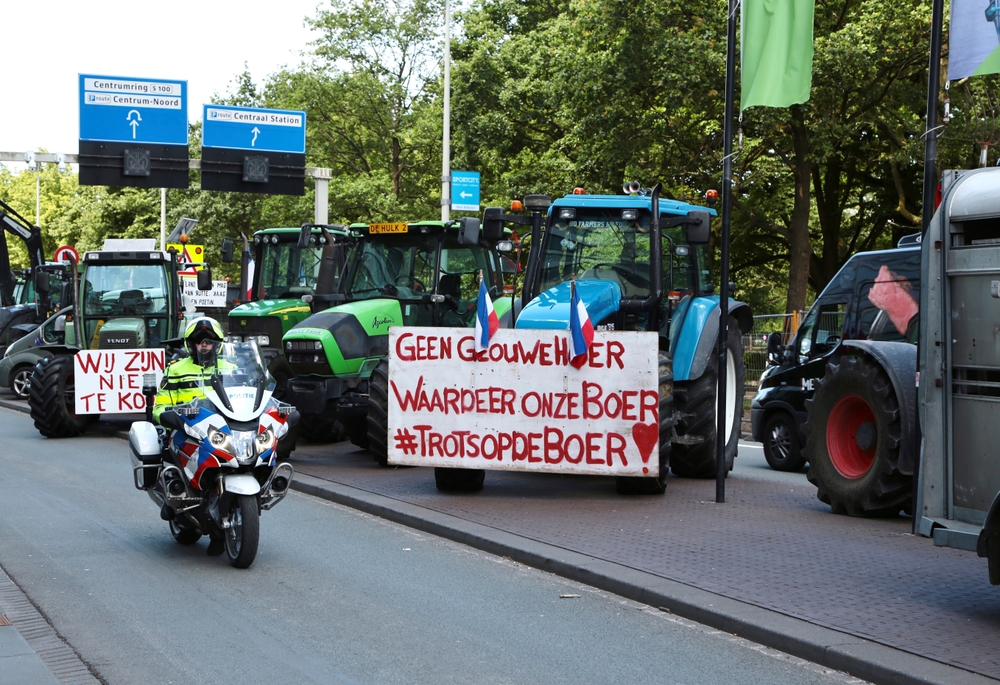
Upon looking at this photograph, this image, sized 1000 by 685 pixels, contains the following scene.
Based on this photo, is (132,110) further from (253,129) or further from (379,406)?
(379,406)

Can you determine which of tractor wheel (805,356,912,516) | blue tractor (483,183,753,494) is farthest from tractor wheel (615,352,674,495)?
tractor wheel (805,356,912,516)

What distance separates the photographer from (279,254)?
62.4 feet

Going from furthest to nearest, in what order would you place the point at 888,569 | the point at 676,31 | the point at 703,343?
1. the point at 676,31
2. the point at 703,343
3. the point at 888,569

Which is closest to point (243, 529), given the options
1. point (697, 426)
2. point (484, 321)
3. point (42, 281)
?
point (484, 321)

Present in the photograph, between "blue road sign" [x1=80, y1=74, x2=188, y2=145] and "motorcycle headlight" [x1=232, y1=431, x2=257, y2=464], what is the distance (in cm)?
1997

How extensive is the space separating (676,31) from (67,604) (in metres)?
21.6

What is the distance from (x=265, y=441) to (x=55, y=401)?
34.2 feet

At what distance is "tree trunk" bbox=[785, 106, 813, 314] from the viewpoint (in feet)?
90.1

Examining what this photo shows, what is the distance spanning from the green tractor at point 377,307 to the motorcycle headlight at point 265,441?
16.9ft

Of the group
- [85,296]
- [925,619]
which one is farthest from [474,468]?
[85,296]

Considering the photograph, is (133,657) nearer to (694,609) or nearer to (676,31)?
(694,609)

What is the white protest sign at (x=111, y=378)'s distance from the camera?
17.8m

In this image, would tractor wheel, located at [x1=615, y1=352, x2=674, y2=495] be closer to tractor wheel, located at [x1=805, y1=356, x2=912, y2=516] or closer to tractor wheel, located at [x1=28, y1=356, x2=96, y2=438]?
tractor wheel, located at [x1=805, y1=356, x2=912, y2=516]

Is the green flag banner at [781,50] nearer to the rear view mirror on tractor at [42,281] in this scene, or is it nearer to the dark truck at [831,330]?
the dark truck at [831,330]
